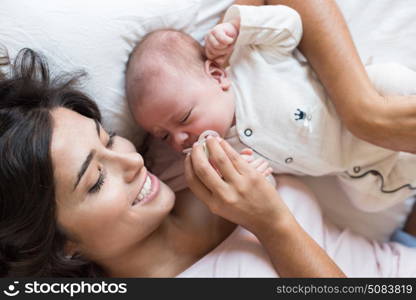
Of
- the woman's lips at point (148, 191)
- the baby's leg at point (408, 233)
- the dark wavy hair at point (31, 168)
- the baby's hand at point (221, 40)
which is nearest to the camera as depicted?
the dark wavy hair at point (31, 168)

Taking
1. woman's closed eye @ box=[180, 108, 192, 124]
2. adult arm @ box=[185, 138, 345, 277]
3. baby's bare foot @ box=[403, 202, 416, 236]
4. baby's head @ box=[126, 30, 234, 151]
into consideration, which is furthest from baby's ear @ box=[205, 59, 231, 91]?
baby's bare foot @ box=[403, 202, 416, 236]

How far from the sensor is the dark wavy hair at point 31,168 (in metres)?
1.15

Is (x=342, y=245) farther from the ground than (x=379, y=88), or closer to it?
closer to it

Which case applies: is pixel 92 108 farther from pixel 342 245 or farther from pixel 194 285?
pixel 342 245

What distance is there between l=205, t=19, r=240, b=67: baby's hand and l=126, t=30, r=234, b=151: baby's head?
3 centimetres

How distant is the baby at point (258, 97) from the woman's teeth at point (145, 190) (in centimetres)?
Answer: 16

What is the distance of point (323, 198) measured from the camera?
1.72 meters

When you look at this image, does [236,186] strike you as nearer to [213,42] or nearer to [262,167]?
[262,167]

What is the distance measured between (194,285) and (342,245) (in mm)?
568

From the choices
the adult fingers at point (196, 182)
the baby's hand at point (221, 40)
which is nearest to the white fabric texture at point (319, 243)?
the adult fingers at point (196, 182)

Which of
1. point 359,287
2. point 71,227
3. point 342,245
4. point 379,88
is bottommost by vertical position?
point 342,245

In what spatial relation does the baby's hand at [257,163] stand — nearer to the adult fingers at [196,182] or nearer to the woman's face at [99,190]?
the adult fingers at [196,182]

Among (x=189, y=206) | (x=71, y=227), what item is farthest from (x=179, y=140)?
(x=71, y=227)

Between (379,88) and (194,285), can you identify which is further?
(379,88)
